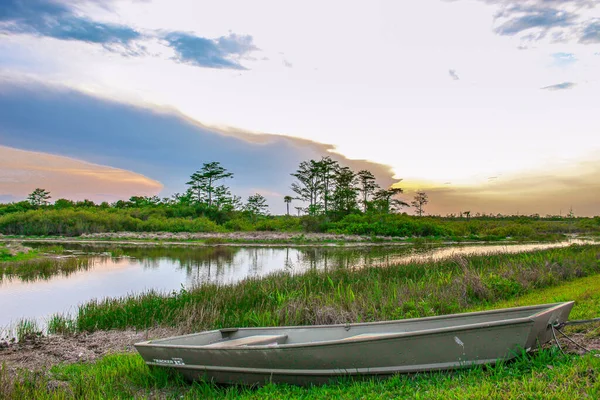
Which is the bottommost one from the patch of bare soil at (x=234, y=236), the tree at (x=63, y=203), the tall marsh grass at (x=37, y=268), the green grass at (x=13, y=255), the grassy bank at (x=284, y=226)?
the tall marsh grass at (x=37, y=268)

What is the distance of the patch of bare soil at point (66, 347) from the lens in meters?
6.56

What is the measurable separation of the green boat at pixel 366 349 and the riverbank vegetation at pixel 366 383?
131mm

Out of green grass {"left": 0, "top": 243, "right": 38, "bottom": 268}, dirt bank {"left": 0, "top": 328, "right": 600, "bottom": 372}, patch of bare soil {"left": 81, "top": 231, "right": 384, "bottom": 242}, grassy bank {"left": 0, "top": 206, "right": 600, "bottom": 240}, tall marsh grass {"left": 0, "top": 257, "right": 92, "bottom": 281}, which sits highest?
grassy bank {"left": 0, "top": 206, "right": 600, "bottom": 240}

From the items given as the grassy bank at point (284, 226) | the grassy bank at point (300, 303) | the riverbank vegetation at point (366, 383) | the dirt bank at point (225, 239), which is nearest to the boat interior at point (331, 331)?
the riverbank vegetation at point (366, 383)

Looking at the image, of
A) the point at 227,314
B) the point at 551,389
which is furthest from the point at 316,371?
the point at 227,314

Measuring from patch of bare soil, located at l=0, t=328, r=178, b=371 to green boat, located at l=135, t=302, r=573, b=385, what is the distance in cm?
206

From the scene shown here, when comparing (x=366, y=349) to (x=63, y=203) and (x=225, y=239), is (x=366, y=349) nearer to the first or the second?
(x=225, y=239)

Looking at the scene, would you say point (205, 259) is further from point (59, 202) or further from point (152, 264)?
point (59, 202)

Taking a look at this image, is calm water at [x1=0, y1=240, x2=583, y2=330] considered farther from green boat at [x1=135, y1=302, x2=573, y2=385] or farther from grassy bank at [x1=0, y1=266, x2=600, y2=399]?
green boat at [x1=135, y1=302, x2=573, y2=385]

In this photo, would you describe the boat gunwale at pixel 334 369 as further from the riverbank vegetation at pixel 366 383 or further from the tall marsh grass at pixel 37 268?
the tall marsh grass at pixel 37 268

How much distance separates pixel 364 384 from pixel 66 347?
222 inches

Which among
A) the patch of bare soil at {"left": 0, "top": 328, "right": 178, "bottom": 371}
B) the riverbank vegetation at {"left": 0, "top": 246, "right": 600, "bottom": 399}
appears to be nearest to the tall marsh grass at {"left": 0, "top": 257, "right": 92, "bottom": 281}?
the patch of bare soil at {"left": 0, "top": 328, "right": 178, "bottom": 371}

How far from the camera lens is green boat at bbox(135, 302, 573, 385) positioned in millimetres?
4219

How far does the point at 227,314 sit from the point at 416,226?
3587 centimetres
